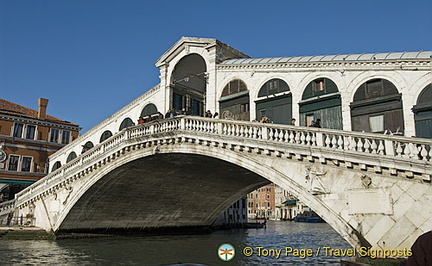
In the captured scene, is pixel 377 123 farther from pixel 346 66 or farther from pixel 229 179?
pixel 229 179

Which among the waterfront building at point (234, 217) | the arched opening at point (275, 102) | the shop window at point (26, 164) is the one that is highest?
the arched opening at point (275, 102)

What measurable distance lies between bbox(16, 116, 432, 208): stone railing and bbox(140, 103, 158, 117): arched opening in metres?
4.06

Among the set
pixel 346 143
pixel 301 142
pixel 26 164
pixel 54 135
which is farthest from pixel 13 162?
pixel 346 143

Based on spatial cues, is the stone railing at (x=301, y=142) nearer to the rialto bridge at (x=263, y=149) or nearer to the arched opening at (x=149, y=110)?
the rialto bridge at (x=263, y=149)

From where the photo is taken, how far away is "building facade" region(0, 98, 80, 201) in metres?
30.2

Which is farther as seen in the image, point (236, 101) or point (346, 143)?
point (236, 101)

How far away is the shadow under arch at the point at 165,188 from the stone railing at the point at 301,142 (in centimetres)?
75

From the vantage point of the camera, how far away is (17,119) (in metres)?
31.1

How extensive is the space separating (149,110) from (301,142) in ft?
43.9

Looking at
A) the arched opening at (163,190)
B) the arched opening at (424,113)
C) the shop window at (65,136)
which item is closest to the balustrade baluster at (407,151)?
the arched opening at (424,113)

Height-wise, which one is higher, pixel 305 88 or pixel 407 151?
pixel 305 88

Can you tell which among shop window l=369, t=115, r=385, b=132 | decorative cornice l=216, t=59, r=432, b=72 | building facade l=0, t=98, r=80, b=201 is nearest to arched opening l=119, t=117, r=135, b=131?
decorative cornice l=216, t=59, r=432, b=72

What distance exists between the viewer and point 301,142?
501 inches

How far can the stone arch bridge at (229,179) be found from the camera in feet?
34.1
